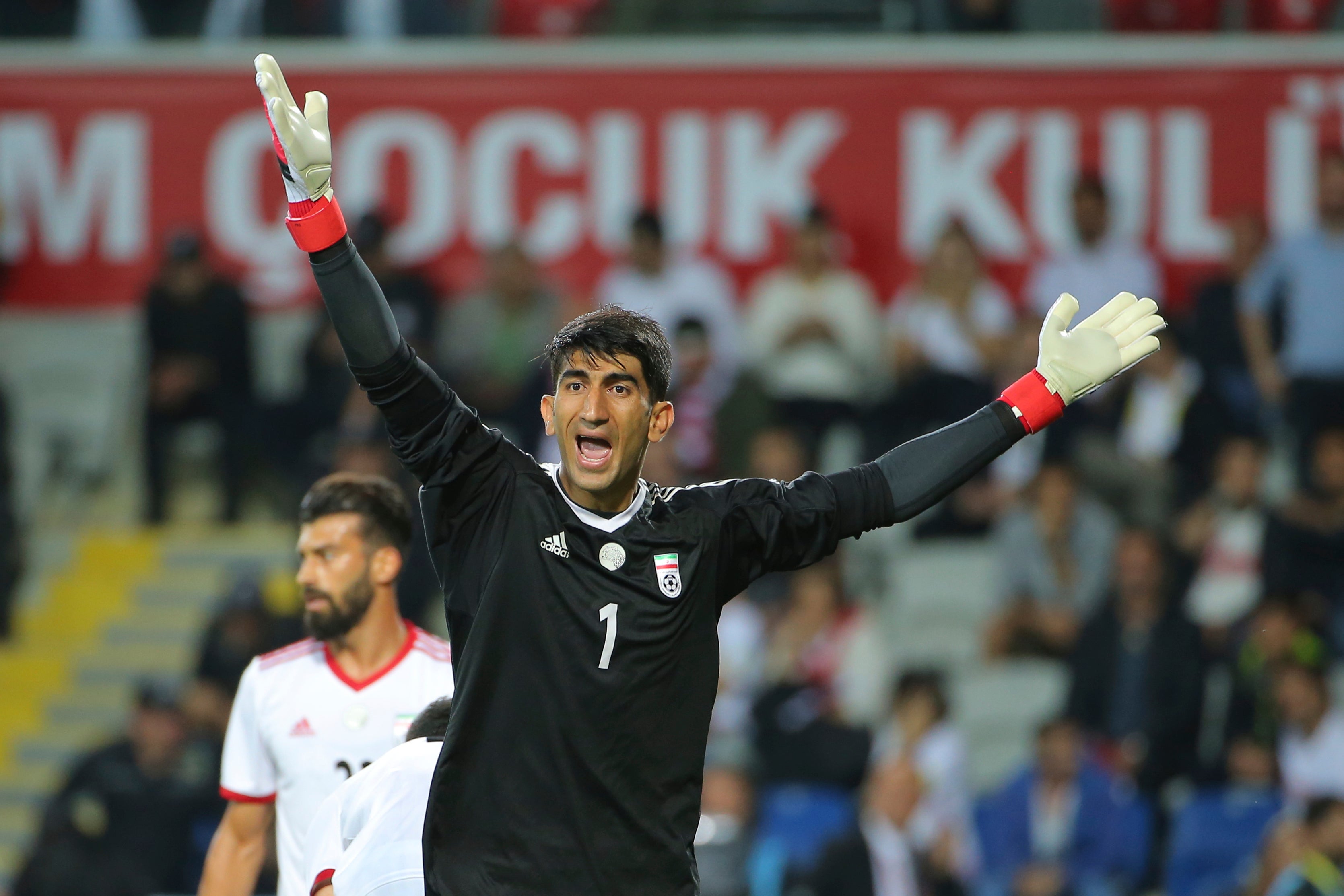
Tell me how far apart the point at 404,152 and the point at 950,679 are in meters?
4.82

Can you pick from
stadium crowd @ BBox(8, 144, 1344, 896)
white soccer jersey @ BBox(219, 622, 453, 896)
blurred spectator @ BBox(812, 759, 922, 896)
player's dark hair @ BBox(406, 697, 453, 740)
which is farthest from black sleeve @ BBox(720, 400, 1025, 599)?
blurred spectator @ BBox(812, 759, 922, 896)

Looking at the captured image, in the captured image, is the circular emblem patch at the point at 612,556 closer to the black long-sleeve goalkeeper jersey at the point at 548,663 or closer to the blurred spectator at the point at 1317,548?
the black long-sleeve goalkeeper jersey at the point at 548,663

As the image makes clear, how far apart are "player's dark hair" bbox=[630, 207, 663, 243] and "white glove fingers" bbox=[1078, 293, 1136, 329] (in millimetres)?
7024

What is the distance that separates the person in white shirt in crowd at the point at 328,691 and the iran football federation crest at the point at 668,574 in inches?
58.9

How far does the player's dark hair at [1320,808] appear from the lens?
7637mm

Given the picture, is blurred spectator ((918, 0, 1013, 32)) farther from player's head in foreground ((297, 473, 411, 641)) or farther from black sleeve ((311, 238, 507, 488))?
black sleeve ((311, 238, 507, 488))

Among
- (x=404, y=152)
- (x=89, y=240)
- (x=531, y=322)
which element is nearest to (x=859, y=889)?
(x=531, y=322)

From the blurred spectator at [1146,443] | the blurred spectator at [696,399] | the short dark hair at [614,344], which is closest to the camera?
the short dark hair at [614,344]

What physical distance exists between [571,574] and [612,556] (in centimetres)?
8

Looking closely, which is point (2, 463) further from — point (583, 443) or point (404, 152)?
point (583, 443)

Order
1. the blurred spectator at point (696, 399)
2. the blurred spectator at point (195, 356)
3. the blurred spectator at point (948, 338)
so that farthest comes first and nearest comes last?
the blurred spectator at point (195, 356) < the blurred spectator at point (948, 338) < the blurred spectator at point (696, 399)

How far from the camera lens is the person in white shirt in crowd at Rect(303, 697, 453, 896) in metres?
3.52

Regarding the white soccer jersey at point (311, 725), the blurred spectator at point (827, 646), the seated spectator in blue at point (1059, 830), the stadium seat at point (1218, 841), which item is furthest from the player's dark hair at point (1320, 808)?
the white soccer jersey at point (311, 725)

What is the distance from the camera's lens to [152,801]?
8391 mm
